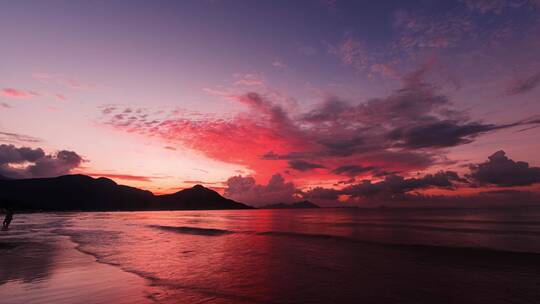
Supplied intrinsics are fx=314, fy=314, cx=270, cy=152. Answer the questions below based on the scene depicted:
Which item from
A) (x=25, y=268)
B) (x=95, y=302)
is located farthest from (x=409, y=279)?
(x=25, y=268)

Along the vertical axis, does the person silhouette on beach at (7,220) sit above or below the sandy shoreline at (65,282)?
above

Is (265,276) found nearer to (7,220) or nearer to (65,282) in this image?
(65,282)

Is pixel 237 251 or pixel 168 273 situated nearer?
pixel 168 273

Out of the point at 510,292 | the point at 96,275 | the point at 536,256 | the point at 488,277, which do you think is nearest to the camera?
the point at 510,292

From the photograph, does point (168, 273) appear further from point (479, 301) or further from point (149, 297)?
point (479, 301)

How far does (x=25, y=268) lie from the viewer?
1878 centimetres

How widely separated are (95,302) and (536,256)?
1287 inches

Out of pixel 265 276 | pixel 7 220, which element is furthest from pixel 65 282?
pixel 7 220

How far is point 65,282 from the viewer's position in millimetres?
15406

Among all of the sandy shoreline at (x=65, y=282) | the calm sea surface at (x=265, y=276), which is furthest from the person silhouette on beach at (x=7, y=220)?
the sandy shoreline at (x=65, y=282)

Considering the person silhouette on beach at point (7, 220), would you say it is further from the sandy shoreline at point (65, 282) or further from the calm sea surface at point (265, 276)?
the sandy shoreline at point (65, 282)

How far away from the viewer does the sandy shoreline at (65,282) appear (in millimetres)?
12836

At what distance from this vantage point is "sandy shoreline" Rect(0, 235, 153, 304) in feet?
42.1

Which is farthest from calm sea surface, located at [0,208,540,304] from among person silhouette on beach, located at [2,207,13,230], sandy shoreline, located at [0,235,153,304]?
person silhouette on beach, located at [2,207,13,230]
